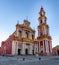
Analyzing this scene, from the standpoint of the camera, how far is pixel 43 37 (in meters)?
35.6

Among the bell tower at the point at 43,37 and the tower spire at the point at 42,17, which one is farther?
the tower spire at the point at 42,17

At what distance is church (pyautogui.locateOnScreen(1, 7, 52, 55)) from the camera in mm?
32453

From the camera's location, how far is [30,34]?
37.4 m

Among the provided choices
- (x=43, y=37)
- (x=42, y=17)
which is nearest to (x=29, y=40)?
(x=43, y=37)

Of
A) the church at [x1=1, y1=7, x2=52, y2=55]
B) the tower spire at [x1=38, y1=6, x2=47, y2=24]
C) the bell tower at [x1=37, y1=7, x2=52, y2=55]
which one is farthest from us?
the tower spire at [x1=38, y1=6, x2=47, y2=24]

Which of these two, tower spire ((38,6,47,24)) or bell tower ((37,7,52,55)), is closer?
bell tower ((37,7,52,55))

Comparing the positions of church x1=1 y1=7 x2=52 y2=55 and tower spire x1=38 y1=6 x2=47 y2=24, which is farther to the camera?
tower spire x1=38 y1=6 x2=47 y2=24

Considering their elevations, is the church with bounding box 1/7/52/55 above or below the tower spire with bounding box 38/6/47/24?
below

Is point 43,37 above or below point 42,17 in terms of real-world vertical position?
below

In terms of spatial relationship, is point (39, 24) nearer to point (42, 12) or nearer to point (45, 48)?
point (42, 12)

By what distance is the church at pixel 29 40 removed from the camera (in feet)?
106

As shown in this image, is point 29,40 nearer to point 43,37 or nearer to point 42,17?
point 43,37

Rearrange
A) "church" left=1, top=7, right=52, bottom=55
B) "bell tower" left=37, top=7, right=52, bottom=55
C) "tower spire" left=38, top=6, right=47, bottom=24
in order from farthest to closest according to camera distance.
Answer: "tower spire" left=38, top=6, right=47, bottom=24 → "bell tower" left=37, top=7, right=52, bottom=55 → "church" left=1, top=7, right=52, bottom=55

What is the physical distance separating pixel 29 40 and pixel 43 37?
15.9 feet
